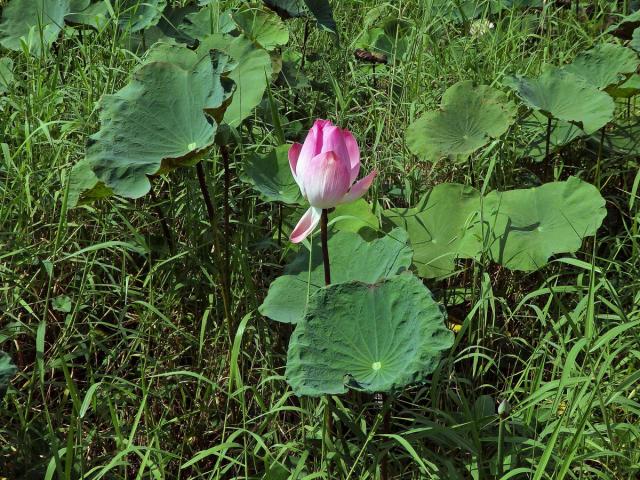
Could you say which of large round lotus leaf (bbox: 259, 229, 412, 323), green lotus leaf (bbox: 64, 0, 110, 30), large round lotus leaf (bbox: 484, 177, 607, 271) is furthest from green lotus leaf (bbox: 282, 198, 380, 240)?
green lotus leaf (bbox: 64, 0, 110, 30)

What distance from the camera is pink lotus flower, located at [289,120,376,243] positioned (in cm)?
188

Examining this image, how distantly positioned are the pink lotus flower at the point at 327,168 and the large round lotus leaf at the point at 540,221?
656 mm

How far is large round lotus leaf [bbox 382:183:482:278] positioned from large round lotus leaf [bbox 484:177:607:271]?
0.19 feet

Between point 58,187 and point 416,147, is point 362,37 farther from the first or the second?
point 58,187

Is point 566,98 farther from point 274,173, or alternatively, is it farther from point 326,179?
point 326,179

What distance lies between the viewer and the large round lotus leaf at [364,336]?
180 cm

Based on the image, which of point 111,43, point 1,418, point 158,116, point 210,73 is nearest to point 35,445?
point 1,418

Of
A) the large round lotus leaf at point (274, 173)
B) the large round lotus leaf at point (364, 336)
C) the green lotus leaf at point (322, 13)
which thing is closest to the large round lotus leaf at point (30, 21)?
the green lotus leaf at point (322, 13)

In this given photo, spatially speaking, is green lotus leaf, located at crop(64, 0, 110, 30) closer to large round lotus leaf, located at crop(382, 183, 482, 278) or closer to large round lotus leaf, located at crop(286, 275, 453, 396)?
large round lotus leaf, located at crop(382, 183, 482, 278)

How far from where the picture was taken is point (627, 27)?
3.36 metres

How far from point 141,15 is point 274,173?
1.18 meters

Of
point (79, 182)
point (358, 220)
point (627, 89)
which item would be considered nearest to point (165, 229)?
point (79, 182)

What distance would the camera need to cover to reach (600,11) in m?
3.89

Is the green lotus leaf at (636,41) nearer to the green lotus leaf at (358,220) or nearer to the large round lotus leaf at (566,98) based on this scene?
the large round lotus leaf at (566,98)
